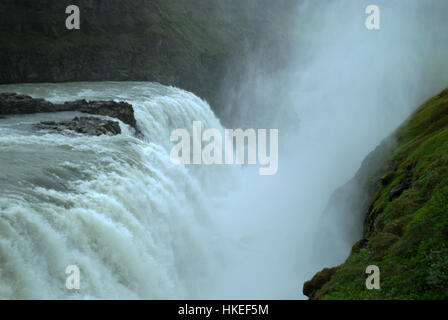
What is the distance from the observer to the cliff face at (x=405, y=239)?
25.6 ft

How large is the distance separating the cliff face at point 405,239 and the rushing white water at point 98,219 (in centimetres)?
593

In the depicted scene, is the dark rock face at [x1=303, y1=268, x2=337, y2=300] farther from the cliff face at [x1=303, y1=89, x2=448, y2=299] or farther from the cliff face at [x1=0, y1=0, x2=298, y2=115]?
the cliff face at [x1=0, y1=0, x2=298, y2=115]

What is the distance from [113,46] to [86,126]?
109 feet

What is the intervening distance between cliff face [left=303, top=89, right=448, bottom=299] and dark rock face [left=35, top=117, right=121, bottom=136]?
13588 millimetres

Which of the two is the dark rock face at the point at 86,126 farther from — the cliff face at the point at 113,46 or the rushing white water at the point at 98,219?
the cliff face at the point at 113,46

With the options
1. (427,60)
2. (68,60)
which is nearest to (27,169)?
(68,60)

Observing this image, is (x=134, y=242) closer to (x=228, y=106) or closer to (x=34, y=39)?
(x=34, y=39)

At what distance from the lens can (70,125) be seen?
20.8m

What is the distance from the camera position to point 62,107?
25891mm

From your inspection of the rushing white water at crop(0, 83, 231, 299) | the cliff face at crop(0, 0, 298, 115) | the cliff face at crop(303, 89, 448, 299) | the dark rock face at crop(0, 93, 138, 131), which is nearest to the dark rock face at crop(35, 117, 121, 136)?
the rushing white water at crop(0, 83, 231, 299)

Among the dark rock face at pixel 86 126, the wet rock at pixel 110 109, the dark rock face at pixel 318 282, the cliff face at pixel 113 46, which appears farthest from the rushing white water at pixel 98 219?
the cliff face at pixel 113 46

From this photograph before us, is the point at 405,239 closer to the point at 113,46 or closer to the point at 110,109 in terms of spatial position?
the point at 110,109

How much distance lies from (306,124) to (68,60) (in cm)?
4662

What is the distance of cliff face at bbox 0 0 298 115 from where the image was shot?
44.2 m
